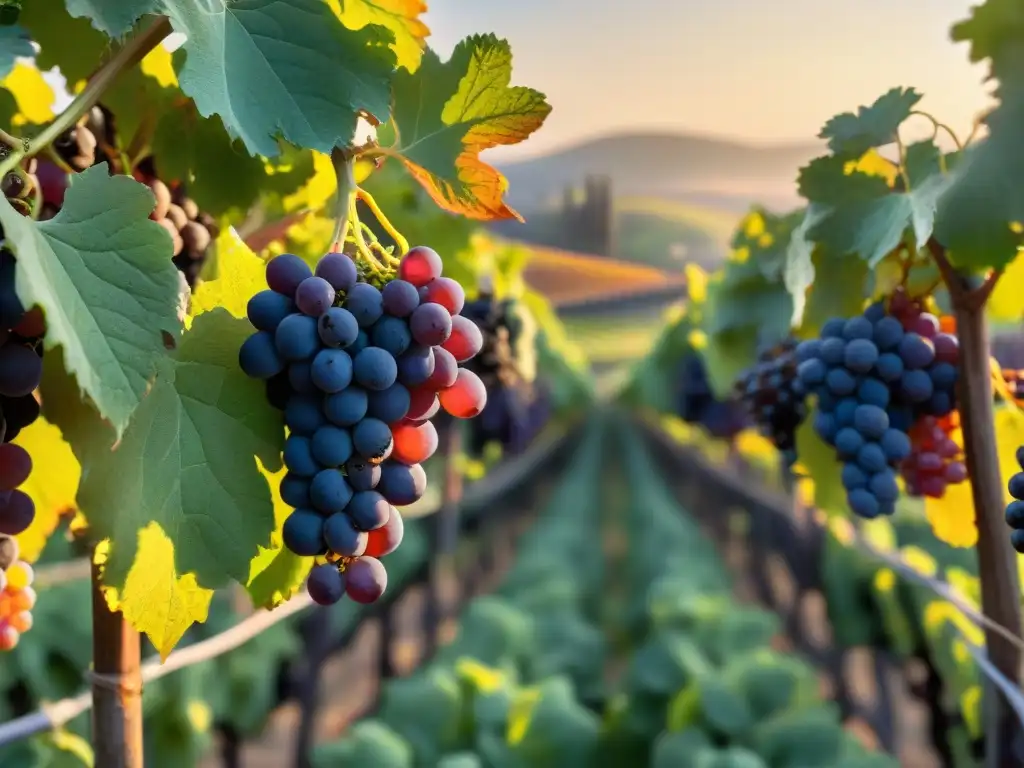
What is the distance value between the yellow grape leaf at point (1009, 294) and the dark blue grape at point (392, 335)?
90 centimetres

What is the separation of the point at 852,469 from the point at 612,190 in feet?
38.0

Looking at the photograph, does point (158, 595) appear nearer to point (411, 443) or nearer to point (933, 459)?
point (411, 443)

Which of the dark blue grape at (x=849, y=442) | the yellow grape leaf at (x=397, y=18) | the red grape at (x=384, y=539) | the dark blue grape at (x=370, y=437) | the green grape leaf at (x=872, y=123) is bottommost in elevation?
the red grape at (x=384, y=539)

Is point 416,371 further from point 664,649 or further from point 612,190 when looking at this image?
point 612,190

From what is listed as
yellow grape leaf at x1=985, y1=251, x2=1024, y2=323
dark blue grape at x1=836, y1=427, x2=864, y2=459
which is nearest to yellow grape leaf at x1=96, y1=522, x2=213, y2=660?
dark blue grape at x1=836, y1=427, x2=864, y2=459

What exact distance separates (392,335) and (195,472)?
153 mm

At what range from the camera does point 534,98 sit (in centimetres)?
59

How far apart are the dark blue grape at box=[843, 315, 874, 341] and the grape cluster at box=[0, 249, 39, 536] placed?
773 mm

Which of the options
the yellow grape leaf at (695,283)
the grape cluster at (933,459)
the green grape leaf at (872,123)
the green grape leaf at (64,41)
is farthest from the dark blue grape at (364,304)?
the yellow grape leaf at (695,283)

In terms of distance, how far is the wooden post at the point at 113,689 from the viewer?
75 centimetres

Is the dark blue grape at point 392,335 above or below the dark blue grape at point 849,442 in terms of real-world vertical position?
above

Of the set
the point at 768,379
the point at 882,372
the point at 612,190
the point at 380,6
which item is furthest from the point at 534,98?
the point at 612,190

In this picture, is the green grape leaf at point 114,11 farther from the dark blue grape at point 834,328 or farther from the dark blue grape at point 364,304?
the dark blue grape at point 834,328

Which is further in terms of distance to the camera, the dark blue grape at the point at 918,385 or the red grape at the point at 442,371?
the dark blue grape at the point at 918,385
